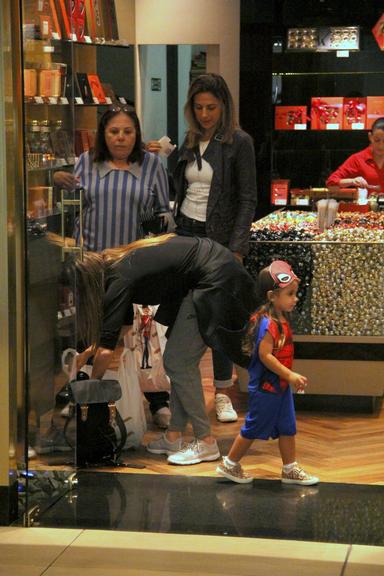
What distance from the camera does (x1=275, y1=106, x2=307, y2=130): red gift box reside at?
32.9 feet

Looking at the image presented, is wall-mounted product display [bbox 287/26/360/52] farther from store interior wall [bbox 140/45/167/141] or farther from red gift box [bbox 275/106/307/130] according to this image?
store interior wall [bbox 140/45/167/141]

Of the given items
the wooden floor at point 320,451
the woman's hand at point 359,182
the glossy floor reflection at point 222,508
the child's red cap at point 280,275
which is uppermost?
the woman's hand at point 359,182

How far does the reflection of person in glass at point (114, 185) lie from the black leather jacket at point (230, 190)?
0.99 feet

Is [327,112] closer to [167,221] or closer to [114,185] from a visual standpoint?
[167,221]

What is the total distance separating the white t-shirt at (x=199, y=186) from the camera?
5.79 metres

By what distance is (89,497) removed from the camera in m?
4.63

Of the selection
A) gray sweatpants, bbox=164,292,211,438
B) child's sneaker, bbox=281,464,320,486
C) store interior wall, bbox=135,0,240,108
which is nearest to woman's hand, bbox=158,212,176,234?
gray sweatpants, bbox=164,292,211,438

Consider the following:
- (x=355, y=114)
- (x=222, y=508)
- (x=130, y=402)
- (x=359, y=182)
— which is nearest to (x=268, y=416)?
(x=222, y=508)

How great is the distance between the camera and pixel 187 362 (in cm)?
516

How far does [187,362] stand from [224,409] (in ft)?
2.89

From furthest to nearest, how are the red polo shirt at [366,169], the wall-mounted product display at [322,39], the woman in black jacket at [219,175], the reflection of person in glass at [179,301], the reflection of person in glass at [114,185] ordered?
the wall-mounted product display at [322,39], the red polo shirt at [366,169], the woman in black jacket at [219,175], the reflection of person in glass at [114,185], the reflection of person in glass at [179,301]

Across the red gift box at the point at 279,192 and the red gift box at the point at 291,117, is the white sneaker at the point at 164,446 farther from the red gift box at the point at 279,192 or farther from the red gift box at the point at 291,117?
the red gift box at the point at 291,117

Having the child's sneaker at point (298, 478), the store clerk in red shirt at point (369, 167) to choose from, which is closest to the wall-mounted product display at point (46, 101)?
the child's sneaker at point (298, 478)

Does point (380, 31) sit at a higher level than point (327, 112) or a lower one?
higher
